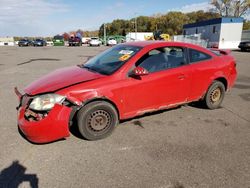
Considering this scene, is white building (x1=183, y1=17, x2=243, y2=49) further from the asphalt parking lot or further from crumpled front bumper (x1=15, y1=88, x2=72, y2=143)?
crumpled front bumper (x1=15, y1=88, x2=72, y2=143)

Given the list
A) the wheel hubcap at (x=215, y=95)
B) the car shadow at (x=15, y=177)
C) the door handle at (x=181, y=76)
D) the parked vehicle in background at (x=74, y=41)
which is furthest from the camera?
the parked vehicle in background at (x=74, y=41)

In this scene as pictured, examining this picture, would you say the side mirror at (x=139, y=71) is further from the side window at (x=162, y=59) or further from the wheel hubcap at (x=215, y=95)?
the wheel hubcap at (x=215, y=95)

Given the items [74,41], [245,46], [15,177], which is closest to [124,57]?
[15,177]

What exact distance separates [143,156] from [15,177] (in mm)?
1657

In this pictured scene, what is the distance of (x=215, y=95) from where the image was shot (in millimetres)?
5223

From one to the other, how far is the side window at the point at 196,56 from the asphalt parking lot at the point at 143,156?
3.80ft

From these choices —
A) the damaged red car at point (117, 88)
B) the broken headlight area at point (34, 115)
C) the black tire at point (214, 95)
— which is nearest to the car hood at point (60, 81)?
the damaged red car at point (117, 88)

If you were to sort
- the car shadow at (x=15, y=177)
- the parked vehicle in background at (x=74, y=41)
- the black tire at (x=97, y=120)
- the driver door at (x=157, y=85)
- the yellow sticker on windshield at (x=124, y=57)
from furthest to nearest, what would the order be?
the parked vehicle in background at (x=74, y=41)
the yellow sticker on windshield at (x=124, y=57)
the driver door at (x=157, y=85)
the black tire at (x=97, y=120)
the car shadow at (x=15, y=177)

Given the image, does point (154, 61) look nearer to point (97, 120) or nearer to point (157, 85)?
point (157, 85)

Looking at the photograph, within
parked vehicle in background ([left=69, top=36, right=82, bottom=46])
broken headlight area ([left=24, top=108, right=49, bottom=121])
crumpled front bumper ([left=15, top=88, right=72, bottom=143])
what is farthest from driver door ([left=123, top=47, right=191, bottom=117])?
parked vehicle in background ([left=69, top=36, right=82, bottom=46])


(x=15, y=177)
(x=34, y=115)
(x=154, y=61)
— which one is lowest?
(x=15, y=177)

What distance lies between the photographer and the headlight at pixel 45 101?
3398mm

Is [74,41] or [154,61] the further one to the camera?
[74,41]

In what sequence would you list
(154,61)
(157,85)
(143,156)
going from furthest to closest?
(154,61) < (157,85) < (143,156)
